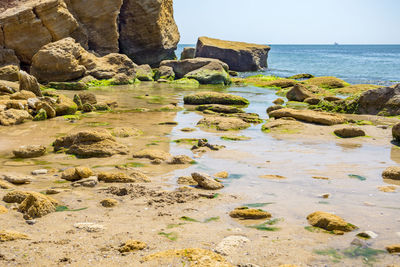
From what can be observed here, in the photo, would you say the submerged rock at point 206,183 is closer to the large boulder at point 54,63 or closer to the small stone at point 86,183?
the small stone at point 86,183

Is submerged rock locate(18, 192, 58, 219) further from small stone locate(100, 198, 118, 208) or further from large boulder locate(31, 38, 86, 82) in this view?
large boulder locate(31, 38, 86, 82)

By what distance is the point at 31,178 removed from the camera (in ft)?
18.5

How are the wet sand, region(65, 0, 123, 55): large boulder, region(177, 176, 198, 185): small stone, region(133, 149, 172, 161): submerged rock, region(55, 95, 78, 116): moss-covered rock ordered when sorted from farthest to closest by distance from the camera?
region(65, 0, 123, 55): large boulder → region(55, 95, 78, 116): moss-covered rock → region(133, 149, 172, 161): submerged rock → region(177, 176, 198, 185): small stone → the wet sand

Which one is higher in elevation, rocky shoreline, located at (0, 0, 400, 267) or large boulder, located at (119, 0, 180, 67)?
large boulder, located at (119, 0, 180, 67)

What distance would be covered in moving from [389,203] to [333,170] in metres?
1.74

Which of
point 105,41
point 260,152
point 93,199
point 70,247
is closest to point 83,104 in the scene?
point 260,152

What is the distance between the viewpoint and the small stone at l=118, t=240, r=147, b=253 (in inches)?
131

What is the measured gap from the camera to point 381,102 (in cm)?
1345

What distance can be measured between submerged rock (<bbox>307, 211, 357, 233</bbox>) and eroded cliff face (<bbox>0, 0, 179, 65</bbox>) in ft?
72.8

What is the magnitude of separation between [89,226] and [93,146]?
3.60 meters

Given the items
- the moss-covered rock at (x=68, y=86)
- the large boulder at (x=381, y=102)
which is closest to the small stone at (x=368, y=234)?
the large boulder at (x=381, y=102)

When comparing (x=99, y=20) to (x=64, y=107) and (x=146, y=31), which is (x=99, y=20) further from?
(x=64, y=107)

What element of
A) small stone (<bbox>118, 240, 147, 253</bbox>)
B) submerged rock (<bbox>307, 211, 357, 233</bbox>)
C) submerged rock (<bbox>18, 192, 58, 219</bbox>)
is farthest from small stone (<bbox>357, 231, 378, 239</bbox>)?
submerged rock (<bbox>18, 192, 58, 219</bbox>)

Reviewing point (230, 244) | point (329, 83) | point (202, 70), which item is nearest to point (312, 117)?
point (230, 244)
